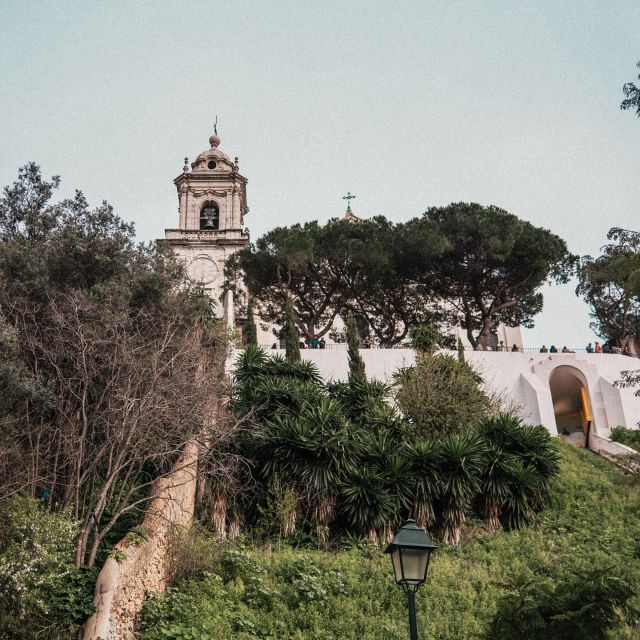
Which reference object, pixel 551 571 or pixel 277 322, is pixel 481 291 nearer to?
pixel 277 322

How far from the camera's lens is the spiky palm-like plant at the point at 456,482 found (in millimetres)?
17375

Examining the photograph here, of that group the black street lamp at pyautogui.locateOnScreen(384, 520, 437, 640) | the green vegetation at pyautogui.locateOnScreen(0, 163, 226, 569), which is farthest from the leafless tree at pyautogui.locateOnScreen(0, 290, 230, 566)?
the black street lamp at pyautogui.locateOnScreen(384, 520, 437, 640)

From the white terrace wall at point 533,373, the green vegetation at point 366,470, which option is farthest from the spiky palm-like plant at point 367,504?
the white terrace wall at point 533,373

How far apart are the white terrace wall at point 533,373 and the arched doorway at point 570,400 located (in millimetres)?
499

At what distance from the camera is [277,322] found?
33906mm

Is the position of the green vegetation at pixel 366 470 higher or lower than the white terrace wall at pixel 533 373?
lower

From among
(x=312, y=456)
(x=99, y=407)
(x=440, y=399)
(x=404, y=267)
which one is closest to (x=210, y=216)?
(x=404, y=267)

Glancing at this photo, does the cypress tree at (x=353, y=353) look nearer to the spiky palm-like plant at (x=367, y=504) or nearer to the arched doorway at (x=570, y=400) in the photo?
the spiky palm-like plant at (x=367, y=504)

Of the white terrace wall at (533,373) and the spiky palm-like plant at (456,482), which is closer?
the spiky palm-like plant at (456,482)

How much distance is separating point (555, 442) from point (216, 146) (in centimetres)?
2995

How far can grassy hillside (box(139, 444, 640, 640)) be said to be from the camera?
12.3 metres

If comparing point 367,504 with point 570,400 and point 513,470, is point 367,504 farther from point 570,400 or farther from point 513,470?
point 570,400

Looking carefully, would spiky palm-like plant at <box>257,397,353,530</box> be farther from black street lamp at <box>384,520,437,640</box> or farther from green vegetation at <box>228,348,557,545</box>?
black street lamp at <box>384,520,437,640</box>

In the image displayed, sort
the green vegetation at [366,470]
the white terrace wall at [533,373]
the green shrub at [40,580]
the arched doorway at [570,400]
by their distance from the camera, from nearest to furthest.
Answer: the green shrub at [40,580] < the green vegetation at [366,470] < the white terrace wall at [533,373] < the arched doorway at [570,400]
